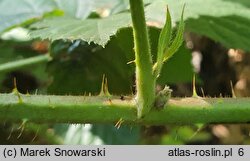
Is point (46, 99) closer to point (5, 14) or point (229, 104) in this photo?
point (229, 104)

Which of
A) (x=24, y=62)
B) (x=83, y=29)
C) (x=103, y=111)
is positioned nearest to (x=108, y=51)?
(x=24, y=62)

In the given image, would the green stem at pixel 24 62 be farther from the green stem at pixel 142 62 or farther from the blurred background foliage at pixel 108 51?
the green stem at pixel 142 62

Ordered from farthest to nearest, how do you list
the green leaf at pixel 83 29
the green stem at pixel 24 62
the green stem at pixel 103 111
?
1. the green stem at pixel 24 62
2. the green leaf at pixel 83 29
3. the green stem at pixel 103 111

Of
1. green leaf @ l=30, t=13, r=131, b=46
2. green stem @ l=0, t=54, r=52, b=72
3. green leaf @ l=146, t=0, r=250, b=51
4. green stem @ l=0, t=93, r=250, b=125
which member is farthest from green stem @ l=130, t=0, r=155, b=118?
green stem @ l=0, t=54, r=52, b=72

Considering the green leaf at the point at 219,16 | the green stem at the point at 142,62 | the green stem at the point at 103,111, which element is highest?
the green leaf at the point at 219,16

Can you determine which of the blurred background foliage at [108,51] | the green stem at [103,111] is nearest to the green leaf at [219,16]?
the blurred background foliage at [108,51]

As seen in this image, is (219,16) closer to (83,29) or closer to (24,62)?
(83,29)
